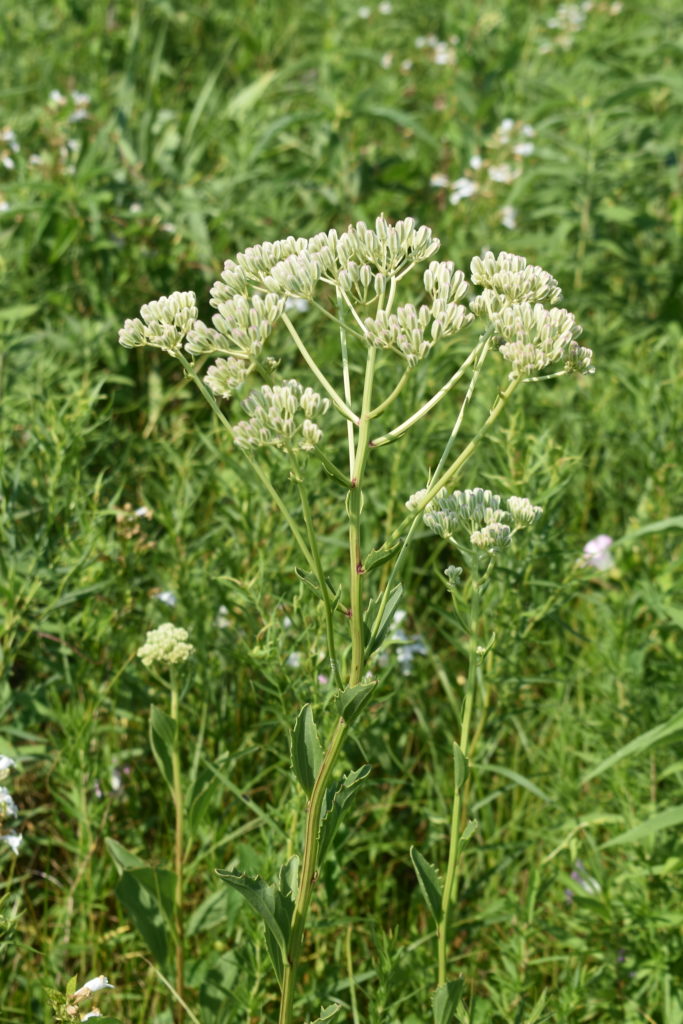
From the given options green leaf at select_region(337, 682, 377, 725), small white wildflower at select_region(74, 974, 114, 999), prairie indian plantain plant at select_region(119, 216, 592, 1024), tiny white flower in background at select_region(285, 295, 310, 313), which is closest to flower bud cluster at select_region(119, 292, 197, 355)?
prairie indian plantain plant at select_region(119, 216, 592, 1024)

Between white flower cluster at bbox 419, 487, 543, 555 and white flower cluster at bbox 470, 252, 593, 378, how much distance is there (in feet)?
0.70

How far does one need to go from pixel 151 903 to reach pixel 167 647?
52cm

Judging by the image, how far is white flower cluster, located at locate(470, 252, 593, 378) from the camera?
1.53 meters

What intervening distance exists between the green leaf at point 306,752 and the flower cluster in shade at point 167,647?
20.4 inches

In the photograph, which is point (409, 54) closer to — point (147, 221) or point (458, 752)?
point (147, 221)

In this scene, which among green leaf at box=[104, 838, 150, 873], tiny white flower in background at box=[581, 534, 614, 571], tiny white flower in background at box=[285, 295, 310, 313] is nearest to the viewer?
green leaf at box=[104, 838, 150, 873]

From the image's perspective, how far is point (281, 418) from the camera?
1488mm

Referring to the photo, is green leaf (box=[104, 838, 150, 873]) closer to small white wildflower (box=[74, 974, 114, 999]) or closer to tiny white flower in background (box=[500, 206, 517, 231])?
small white wildflower (box=[74, 974, 114, 999])

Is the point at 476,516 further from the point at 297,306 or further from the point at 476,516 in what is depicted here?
the point at 297,306

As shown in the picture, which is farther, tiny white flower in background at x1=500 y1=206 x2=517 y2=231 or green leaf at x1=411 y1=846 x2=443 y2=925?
tiny white flower in background at x1=500 y1=206 x2=517 y2=231

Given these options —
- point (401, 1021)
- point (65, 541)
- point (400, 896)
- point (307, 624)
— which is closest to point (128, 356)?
point (65, 541)

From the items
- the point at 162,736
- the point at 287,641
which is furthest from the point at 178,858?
the point at 287,641

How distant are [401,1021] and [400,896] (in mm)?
395

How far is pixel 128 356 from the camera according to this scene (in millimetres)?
3891
